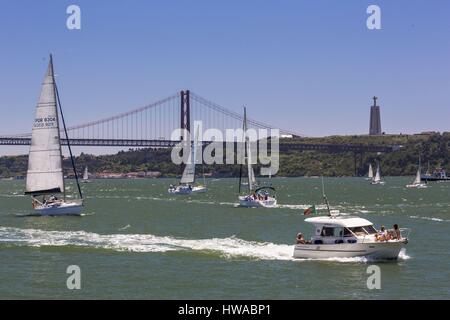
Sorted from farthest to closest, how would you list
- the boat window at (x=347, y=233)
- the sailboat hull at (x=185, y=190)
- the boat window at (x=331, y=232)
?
the sailboat hull at (x=185, y=190), the boat window at (x=331, y=232), the boat window at (x=347, y=233)

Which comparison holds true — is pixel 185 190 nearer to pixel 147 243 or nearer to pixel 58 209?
pixel 58 209

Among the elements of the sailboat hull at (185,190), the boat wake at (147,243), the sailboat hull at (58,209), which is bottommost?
the sailboat hull at (185,190)

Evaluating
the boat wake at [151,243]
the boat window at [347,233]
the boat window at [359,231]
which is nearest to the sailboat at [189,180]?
the boat wake at [151,243]

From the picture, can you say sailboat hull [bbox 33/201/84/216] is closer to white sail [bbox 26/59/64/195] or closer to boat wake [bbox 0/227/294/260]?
white sail [bbox 26/59/64/195]

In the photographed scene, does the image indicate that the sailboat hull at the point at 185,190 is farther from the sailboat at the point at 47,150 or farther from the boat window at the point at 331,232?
the boat window at the point at 331,232

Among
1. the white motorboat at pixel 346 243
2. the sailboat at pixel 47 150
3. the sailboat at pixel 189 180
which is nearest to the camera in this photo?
the white motorboat at pixel 346 243

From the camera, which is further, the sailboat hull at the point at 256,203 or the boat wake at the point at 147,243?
the sailboat hull at the point at 256,203

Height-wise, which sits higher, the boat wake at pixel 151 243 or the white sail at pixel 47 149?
the white sail at pixel 47 149
